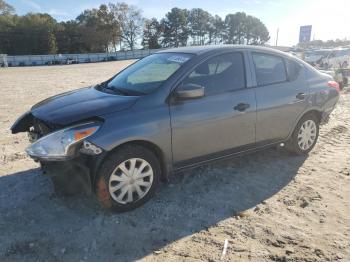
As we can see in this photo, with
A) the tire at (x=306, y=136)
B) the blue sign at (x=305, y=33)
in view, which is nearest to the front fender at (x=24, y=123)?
the tire at (x=306, y=136)

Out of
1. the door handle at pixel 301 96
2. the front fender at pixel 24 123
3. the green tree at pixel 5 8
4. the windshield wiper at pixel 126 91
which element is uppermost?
the green tree at pixel 5 8

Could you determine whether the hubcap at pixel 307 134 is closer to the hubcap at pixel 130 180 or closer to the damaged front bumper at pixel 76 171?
the hubcap at pixel 130 180

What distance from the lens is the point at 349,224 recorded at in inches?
149

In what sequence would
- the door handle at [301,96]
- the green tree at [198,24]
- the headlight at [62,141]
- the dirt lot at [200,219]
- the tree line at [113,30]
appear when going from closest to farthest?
1. the dirt lot at [200,219]
2. the headlight at [62,141]
3. the door handle at [301,96]
4. the tree line at [113,30]
5. the green tree at [198,24]

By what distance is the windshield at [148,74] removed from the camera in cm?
428

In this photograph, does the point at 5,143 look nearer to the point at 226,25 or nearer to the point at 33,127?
the point at 33,127

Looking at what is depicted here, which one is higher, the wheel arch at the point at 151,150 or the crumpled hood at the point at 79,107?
the crumpled hood at the point at 79,107

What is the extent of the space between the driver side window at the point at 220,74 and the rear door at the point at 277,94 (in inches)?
11.1

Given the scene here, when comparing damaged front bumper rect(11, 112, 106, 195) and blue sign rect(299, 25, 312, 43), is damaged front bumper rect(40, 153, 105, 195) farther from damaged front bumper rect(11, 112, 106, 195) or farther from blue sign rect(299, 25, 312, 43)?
blue sign rect(299, 25, 312, 43)

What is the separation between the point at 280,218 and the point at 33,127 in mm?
3184

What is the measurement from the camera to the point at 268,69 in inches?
199

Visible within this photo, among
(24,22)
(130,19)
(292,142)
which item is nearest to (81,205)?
(292,142)

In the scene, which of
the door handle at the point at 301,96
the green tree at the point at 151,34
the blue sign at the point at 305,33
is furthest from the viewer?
the green tree at the point at 151,34

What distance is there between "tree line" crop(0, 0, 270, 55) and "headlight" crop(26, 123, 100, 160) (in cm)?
8053
